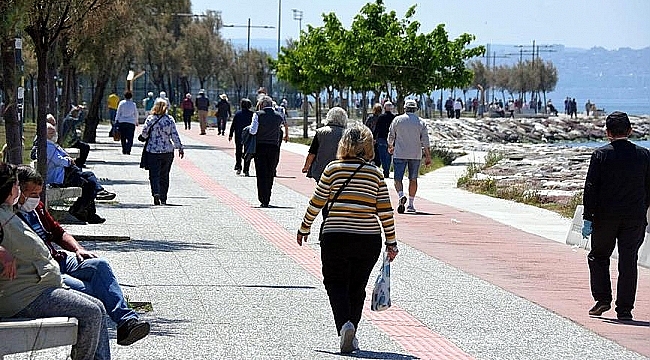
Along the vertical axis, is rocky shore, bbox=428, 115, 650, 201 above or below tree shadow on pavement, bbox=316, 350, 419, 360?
below

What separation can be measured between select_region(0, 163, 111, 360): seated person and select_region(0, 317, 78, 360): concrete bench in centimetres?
16

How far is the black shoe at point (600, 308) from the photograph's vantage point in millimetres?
11117

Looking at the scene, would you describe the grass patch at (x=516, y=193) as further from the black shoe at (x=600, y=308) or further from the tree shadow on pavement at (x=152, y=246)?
the black shoe at (x=600, y=308)

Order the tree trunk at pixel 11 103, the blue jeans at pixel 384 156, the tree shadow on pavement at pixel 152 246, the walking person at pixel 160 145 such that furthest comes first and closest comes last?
the blue jeans at pixel 384 156 → the walking person at pixel 160 145 → the tree shadow on pavement at pixel 152 246 → the tree trunk at pixel 11 103

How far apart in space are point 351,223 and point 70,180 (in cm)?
871

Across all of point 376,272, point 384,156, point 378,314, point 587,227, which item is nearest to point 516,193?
point 384,156

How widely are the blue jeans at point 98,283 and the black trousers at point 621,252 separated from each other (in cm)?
452

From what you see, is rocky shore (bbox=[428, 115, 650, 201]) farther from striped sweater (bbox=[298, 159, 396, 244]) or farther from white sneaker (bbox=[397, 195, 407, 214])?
striped sweater (bbox=[298, 159, 396, 244])

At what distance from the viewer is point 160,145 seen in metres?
20.6

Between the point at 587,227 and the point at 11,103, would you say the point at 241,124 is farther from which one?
the point at 587,227

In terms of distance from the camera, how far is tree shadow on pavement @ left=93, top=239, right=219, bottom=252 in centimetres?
1470

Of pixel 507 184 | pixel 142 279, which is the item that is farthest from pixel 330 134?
pixel 507 184

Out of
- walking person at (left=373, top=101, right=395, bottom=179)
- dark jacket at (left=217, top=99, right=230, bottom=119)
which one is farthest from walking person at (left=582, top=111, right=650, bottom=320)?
dark jacket at (left=217, top=99, right=230, bottom=119)

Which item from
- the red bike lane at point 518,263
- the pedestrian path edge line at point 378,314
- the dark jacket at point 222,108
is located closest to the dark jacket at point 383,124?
the pedestrian path edge line at point 378,314
